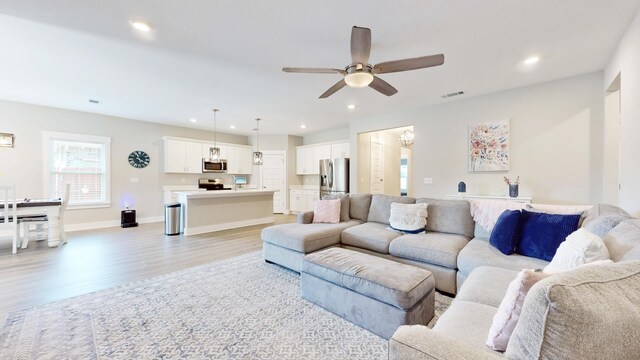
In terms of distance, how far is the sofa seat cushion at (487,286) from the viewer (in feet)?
4.91

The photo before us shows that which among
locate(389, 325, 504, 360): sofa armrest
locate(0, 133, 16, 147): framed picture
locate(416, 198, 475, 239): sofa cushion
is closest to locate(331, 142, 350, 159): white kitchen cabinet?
locate(416, 198, 475, 239): sofa cushion

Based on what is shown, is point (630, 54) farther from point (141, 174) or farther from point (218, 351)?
point (141, 174)

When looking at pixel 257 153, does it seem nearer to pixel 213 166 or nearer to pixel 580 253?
pixel 213 166

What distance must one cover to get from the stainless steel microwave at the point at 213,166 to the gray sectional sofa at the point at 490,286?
477 cm

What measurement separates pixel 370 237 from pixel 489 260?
4.00ft

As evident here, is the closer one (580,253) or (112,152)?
(580,253)

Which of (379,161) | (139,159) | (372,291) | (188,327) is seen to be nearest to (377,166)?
(379,161)

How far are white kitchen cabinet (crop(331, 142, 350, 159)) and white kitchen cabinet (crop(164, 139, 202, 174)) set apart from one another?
12.3 feet

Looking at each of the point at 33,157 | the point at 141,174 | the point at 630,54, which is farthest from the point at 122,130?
the point at 630,54

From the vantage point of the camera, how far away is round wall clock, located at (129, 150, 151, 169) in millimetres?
6309

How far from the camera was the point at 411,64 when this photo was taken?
92.5 inches

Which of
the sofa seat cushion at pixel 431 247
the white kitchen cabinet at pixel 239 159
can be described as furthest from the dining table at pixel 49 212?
the sofa seat cushion at pixel 431 247

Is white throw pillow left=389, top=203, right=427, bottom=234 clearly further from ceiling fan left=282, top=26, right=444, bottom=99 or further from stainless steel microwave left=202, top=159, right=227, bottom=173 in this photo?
stainless steel microwave left=202, top=159, right=227, bottom=173

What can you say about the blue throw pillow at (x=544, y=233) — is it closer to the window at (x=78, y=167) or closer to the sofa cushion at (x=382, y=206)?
the sofa cushion at (x=382, y=206)
